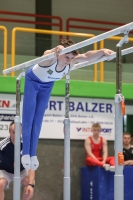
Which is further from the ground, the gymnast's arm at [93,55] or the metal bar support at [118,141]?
the gymnast's arm at [93,55]

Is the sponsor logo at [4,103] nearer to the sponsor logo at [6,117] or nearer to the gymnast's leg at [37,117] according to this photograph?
the sponsor logo at [6,117]

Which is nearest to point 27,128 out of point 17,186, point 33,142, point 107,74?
point 33,142

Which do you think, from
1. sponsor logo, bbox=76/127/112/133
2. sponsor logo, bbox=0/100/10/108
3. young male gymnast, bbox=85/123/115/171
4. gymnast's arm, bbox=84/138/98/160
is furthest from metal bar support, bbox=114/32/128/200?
sponsor logo, bbox=76/127/112/133

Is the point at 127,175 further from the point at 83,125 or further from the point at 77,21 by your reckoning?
the point at 77,21

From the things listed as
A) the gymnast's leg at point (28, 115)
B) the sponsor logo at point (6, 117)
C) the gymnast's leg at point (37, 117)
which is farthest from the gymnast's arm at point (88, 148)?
the gymnast's leg at point (28, 115)

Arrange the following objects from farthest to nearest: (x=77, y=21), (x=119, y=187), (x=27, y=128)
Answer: (x=77, y=21), (x=27, y=128), (x=119, y=187)

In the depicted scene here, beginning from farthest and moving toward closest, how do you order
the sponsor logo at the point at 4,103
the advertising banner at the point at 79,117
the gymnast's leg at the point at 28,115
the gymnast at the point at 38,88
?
the advertising banner at the point at 79,117 → the sponsor logo at the point at 4,103 → the gymnast's leg at the point at 28,115 → the gymnast at the point at 38,88

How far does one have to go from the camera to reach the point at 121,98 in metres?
5.27

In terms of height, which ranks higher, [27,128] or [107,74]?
[107,74]

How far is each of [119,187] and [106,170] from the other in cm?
437

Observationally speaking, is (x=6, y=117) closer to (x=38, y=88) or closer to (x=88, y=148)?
(x=88, y=148)

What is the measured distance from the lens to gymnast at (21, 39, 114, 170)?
6.50m

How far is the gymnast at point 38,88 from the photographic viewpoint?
650cm

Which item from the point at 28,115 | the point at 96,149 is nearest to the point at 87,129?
the point at 96,149
